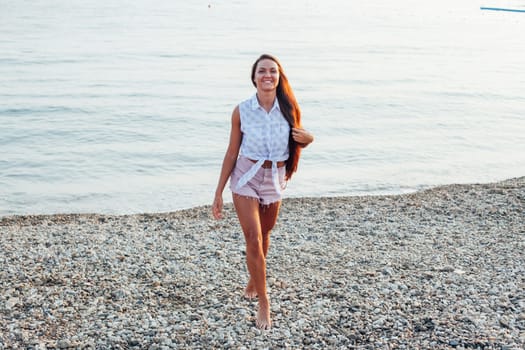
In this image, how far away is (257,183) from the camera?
5.59 metres

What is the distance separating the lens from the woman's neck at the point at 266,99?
553 cm

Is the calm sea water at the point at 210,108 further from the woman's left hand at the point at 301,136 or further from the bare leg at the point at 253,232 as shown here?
the woman's left hand at the point at 301,136

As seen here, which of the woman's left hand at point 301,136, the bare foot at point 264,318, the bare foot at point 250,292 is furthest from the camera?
the bare foot at point 250,292

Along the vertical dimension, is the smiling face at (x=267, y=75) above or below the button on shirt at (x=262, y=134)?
above

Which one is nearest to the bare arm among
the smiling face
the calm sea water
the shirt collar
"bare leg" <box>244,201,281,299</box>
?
the shirt collar

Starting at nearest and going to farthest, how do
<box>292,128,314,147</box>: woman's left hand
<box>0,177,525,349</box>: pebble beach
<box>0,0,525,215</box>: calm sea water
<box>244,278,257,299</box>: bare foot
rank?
<box>292,128,314,147</box>: woman's left hand
<box>0,177,525,349</box>: pebble beach
<box>244,278,257,299</box>: bare foot
<box>0,0,525,215</box>: calm sea water

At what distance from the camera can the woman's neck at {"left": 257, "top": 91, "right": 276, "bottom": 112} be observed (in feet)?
18.1

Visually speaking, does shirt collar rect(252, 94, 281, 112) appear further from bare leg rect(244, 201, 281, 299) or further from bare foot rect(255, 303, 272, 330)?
bare foot rect(255, 303, 272, 330)

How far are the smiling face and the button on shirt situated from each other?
0.14 metres

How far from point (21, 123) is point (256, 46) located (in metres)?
23.1

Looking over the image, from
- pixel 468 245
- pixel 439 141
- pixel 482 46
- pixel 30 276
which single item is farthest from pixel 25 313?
pixel 482 46

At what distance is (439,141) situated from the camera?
19156 mm

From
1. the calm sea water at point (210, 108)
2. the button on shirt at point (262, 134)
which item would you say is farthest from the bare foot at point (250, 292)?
the calm sea water at point (210, 108)

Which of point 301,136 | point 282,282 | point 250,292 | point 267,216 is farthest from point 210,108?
point 301,136
